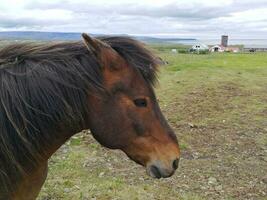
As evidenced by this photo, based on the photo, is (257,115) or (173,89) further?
(173,89)

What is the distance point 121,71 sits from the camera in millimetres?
2609

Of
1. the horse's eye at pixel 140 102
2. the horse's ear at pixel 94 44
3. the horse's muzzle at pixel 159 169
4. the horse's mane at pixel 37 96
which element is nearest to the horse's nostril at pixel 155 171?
the horse's muzzle at pixel 159 169

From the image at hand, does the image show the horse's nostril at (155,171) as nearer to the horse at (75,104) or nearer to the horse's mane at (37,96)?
the horse at (75,104)

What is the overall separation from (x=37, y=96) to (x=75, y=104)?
0.22 meters

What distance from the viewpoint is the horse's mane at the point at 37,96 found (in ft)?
8.09

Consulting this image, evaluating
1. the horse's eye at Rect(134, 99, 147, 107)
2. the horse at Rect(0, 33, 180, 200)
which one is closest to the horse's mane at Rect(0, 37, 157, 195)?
the horse at Rect(0, 33, 180, 200)

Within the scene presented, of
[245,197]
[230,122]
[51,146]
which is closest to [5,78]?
[51,146]

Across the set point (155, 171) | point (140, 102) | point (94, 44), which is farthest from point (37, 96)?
point (155, 171)

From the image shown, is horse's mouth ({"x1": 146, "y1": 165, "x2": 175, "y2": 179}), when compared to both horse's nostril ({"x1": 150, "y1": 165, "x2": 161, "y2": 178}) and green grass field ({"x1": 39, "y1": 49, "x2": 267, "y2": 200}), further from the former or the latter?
green grass field ({"x1": 39, "y1": 49, "x2": 267, "y2": 200})

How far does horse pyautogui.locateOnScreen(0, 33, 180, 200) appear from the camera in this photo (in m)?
2.47

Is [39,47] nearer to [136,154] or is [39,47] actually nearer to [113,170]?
[136,154]

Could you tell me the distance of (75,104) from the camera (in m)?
2.51

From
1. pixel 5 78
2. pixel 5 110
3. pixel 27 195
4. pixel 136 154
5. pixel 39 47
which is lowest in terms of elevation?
pixel 27 195

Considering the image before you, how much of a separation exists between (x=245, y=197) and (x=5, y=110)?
11.2 feet
